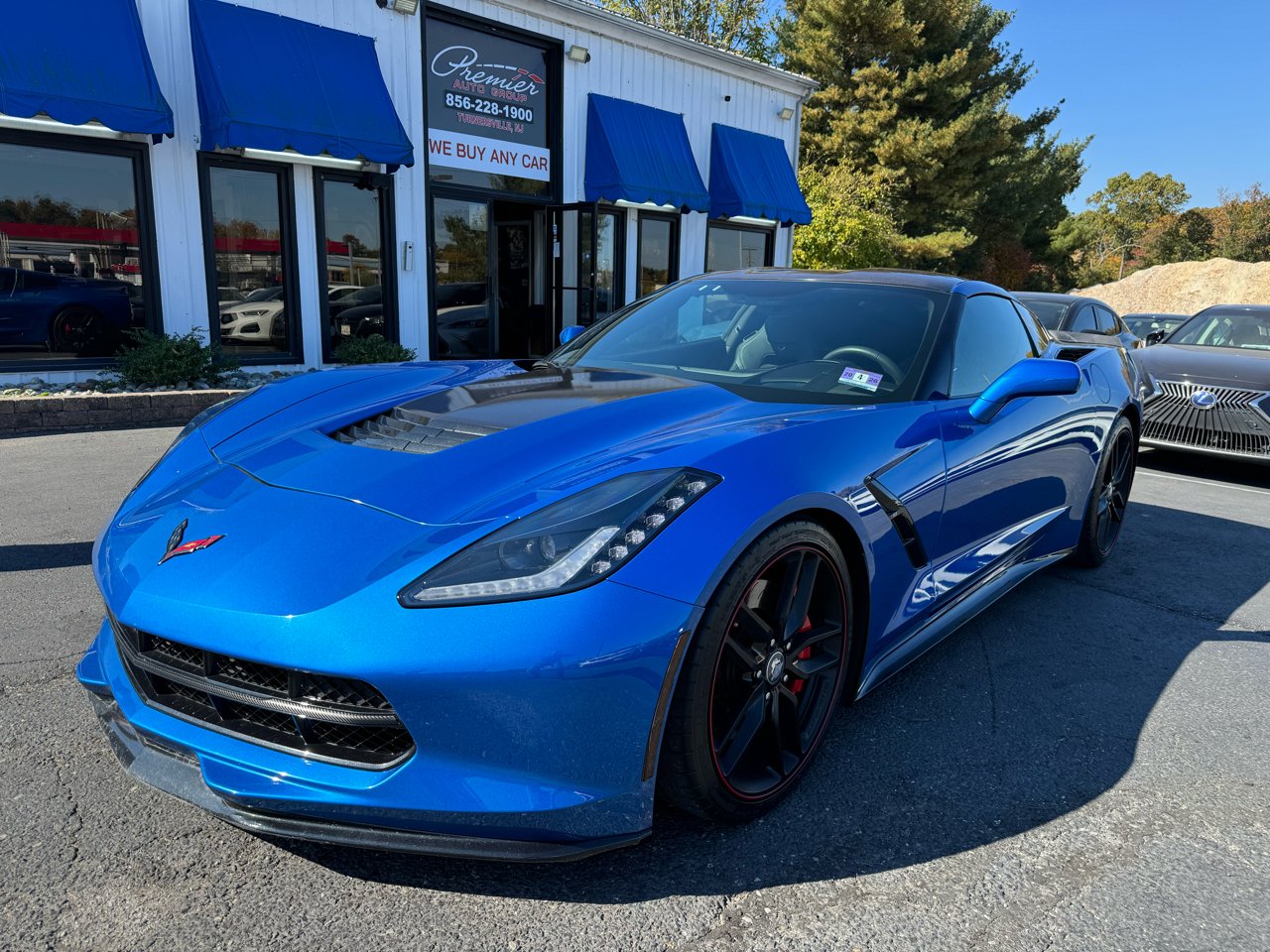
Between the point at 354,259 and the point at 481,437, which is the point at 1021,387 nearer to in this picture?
the point at 481,437

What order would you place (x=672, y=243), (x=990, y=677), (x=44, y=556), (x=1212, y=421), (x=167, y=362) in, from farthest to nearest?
(x=672, y=243) < (x=167, y=362) < (x=1212, y=421) < (x=44, y=556) < (x=990, y=677)

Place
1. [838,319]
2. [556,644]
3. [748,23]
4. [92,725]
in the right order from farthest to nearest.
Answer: [748,23] < [838,319] < [92,725] < [556,644]

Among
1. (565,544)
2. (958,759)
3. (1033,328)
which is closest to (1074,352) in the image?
(1033,328)

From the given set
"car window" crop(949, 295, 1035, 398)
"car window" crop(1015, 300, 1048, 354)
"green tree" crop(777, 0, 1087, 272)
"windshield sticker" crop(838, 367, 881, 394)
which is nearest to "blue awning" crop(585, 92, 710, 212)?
"car window" crop(1015, 300, 1048, 354)

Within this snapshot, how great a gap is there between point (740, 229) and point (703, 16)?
19705 mm

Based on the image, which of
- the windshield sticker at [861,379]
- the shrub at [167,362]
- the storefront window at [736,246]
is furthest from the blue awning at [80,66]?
the storefront window at [736,246]

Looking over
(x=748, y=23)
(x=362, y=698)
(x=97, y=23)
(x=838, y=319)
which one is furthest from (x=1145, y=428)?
(x=748, y=23)

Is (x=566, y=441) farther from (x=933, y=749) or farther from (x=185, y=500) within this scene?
(x=933, y=749)

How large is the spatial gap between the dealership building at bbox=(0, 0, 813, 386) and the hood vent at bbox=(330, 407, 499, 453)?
23.8ft

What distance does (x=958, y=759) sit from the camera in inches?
99.9

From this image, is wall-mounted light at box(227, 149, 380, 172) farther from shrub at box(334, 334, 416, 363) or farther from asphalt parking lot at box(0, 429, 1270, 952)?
asphalt parking lot at box(0, 429, 1270, 952)

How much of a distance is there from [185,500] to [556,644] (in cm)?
113

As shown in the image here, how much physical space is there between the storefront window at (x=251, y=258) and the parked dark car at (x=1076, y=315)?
818 cm

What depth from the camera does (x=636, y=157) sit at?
13.0 metres
